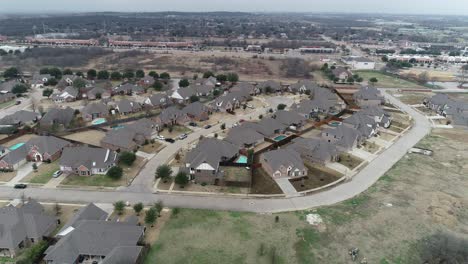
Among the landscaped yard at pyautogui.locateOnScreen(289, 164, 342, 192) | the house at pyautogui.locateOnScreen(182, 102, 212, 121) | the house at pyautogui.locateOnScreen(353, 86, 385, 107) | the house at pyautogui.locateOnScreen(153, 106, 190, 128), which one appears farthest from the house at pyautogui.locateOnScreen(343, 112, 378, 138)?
the house at pyautogui.locateOnScreen(153, 106, 190, 128)

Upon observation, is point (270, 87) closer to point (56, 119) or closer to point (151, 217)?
point (56, 119)

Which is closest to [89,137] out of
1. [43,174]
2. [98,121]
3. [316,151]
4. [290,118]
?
[98,121]

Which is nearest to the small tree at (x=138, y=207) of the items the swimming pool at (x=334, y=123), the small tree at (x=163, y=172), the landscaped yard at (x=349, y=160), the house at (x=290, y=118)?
the small tree at (x=163, y=172)

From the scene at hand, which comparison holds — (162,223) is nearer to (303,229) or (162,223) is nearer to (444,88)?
(303,229)

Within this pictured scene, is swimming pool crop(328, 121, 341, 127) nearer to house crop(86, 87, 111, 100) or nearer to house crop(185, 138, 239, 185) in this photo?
house crop(185, 138, 239, 185)

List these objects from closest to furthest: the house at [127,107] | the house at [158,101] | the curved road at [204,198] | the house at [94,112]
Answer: the curved road at [204,198] → the house at [94,112] → the house at [127,107] → the house at [158,101]

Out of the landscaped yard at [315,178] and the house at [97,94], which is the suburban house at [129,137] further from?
the house at [97,94]

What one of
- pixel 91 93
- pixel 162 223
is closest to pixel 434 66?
pixel 91 93

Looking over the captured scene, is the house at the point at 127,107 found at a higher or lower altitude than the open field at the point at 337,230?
higher
